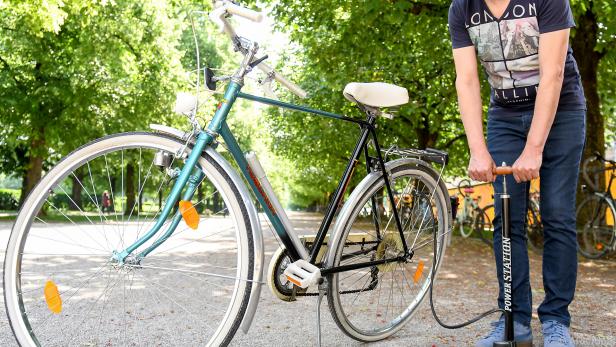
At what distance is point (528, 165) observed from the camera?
9.27ft

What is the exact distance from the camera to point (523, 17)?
3066mm

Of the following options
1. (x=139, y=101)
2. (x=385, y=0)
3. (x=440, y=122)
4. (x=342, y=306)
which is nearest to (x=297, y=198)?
(x=139, y=101)

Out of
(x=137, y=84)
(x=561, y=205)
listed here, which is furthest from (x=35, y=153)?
(x=561, y=205)

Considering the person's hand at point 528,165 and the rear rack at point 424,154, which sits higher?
the rear rack at point 424,154

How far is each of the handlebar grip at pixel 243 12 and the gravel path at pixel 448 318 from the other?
47.5 inches

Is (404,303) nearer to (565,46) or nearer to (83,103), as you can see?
(565,46)

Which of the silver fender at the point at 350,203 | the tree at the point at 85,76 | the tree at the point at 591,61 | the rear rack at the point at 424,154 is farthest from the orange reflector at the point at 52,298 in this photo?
the tree at the point at 85,76

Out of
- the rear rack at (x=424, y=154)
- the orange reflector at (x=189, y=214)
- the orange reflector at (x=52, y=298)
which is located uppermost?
the rear rack at (x=424, y=154)

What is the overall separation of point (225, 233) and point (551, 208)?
159 cm

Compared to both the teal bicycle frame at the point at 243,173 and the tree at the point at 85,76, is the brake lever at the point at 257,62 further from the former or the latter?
the tree at the point at 85,76

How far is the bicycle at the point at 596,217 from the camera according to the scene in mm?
8508

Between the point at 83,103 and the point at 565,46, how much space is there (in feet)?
69.9

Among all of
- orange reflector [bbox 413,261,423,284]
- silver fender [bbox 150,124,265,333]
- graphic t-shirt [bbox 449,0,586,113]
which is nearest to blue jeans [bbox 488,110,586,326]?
graphic t-shirt [bbox 449,0,586,113]

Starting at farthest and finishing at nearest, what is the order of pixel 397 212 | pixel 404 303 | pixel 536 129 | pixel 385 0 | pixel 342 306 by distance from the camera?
pixel 385 0
pixel 404 303
pixel 397 212
pixel 342 306
pixel 536 129
